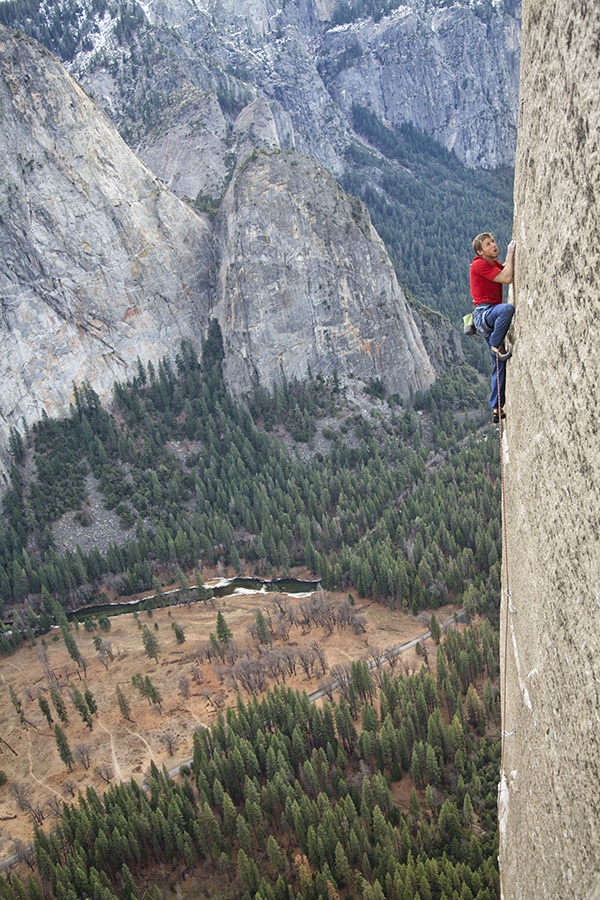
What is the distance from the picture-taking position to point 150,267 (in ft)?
461

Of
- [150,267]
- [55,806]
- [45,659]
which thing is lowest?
[55,806]

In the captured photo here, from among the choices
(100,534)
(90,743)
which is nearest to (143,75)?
(100,534)

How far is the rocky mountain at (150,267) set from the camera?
12450cm

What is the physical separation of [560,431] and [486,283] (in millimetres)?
5167

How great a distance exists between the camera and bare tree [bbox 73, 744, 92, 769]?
69031mm

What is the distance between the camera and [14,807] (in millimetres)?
65438

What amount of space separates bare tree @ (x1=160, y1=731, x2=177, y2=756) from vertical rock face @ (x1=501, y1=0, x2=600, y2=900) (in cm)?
6313

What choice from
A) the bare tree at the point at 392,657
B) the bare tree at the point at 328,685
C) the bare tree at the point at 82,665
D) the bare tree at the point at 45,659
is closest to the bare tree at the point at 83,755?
the bare tree at the point at 82,665

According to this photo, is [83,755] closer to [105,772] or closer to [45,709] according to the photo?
[105,772]

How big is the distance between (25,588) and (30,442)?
2849cm

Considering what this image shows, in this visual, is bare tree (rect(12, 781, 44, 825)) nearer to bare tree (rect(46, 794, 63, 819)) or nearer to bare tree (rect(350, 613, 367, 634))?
bare tree (rect(46, 794, 63, 819))

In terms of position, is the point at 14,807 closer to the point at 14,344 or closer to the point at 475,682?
the point at 475,682

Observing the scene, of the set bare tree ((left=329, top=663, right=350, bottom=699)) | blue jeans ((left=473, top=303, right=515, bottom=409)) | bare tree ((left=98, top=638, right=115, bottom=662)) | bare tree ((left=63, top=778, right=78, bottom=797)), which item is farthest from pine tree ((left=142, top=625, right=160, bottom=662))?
blue jeans ((left=473, top=303, right=515, bottom=409))

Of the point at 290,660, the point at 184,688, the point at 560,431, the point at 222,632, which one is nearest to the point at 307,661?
the point at 290,660
